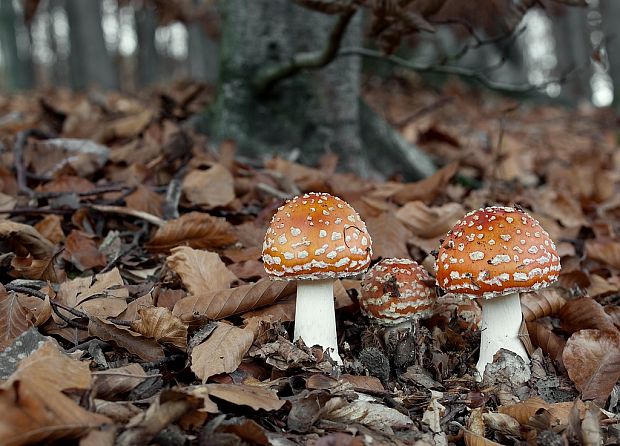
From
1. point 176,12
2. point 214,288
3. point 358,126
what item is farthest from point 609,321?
point 176,12

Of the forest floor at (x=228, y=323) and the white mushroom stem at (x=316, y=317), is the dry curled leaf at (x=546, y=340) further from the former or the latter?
the white mushroom stem at (x=316, y=317)

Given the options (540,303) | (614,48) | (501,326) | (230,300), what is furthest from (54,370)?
(614,48)

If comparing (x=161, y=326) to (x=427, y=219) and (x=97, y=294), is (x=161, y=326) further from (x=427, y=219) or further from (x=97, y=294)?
(x=427, y=219)

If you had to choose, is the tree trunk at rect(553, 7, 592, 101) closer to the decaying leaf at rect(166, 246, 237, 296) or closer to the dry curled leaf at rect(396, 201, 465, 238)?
the dry curled leaf at rect(396, 201, 465, 238)

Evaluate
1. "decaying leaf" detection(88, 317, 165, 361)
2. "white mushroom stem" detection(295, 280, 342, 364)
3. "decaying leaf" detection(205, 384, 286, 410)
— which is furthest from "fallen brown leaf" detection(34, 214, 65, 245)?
"decaying leaf" detection(205, 384, 286, 410)

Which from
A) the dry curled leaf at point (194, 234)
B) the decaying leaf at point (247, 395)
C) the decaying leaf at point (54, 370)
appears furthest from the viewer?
the dry curled leaf at point (194, 234)

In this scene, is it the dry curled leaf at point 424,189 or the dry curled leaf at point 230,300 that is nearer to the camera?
the dry curled leaf at point 230,300

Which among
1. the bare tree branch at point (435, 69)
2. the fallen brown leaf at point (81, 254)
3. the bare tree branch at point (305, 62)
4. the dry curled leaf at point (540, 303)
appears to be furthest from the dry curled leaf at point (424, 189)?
the fallen brown leaf at point (81, 254)
